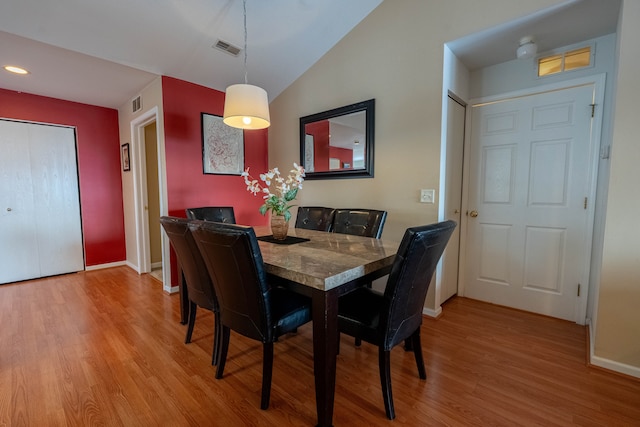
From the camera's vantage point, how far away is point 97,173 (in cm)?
407

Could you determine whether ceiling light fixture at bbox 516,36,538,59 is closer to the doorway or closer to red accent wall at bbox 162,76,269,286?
the doorway

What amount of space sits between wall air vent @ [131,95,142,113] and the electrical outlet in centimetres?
345

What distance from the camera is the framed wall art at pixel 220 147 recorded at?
341 cm

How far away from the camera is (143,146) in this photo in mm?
3760

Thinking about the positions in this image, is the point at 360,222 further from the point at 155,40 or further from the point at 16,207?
the point at 16,207

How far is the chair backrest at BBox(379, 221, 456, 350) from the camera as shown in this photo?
1.26m

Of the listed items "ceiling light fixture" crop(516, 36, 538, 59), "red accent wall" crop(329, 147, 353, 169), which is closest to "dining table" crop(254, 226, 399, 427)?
"red accent wall" crop(329, 147, 353, 169)

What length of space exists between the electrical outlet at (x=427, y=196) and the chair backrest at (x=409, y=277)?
41.4 inches

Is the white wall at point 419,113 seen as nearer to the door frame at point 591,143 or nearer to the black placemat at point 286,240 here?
the door frame at point 591,143

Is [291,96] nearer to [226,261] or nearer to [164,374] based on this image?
[226,261]

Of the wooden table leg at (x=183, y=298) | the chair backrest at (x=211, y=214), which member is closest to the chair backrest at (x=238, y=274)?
the wooden table leg at (x=183, y=298)

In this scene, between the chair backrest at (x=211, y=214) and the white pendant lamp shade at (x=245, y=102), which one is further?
the chair backrest at (x=211, y=214)

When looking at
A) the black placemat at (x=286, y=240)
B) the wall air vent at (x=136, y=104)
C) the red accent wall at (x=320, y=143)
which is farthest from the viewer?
the wall air vent at (x=136, y=104)

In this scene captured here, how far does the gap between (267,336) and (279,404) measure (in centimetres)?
42
